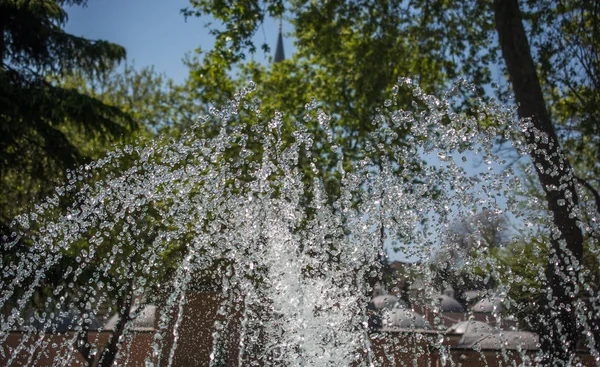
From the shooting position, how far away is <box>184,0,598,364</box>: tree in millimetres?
7531

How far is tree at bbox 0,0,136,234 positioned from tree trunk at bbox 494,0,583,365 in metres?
6.98

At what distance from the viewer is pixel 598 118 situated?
38.1ft

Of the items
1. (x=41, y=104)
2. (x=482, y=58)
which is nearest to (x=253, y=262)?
(x=41, y=104)

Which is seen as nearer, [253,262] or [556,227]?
[556,227]

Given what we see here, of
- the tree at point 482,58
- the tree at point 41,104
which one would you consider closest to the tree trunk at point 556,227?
the tree at point 482,58

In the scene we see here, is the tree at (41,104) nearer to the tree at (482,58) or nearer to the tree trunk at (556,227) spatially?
the tree at (482,58)

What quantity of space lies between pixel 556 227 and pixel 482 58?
269 inches

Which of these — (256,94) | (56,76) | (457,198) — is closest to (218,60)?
(56,76)

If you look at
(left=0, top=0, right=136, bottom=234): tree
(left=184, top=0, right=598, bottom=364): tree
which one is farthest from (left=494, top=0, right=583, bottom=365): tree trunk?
(left=0, top=0, right=136, bottom=234): tree

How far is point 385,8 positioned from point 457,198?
7691 mm

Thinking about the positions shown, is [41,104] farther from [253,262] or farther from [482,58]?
[482,58]

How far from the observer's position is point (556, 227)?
755 cm

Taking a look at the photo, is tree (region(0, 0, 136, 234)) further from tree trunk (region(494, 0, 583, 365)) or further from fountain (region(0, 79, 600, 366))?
tree trunk (region(494, 0, 583, 365))

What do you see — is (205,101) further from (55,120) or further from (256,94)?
(55,120)
